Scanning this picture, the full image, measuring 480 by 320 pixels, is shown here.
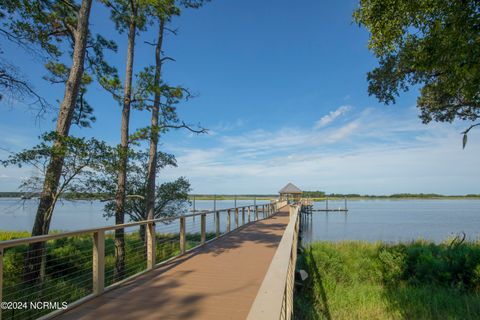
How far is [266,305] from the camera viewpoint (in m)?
1.37

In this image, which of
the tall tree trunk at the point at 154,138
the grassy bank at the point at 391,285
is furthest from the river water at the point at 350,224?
the grassy bank at the point at 391,285

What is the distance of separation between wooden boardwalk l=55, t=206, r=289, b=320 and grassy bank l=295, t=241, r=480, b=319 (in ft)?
7.25

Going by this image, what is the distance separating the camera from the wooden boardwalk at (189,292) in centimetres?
352

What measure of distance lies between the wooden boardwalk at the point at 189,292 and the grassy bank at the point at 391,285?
7.25ft

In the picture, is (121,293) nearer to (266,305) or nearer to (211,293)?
(211,293)

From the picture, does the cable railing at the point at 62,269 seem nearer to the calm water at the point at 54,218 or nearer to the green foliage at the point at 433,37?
the calm water at the point at 54,218

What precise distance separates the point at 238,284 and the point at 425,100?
975 cm

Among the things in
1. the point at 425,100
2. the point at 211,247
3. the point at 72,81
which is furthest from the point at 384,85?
the point at 72,81

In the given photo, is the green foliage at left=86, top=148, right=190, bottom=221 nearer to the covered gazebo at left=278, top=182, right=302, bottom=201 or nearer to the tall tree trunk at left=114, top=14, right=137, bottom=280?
the tall tree trunk at left=114, top=14, right=137, bottom=280

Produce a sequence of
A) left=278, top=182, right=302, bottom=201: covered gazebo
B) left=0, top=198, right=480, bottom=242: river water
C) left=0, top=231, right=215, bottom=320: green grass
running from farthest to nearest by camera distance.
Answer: left=278, top=182, right=302, bottom=201: covered gazebo < left=0, top=198, right=480, bottom=242: river water < left=0, top=231, right=215, bottom=320: green grass

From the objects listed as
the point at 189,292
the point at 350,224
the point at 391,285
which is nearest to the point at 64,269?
the point at 189,292

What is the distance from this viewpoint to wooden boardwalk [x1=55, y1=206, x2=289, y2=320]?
3521 mm

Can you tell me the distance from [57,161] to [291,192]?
3296 centimetres

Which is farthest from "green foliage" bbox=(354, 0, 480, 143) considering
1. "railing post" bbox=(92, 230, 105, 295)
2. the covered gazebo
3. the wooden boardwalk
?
the covered gazebo
